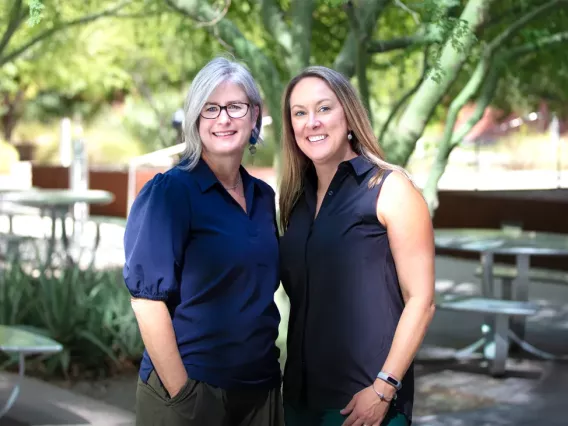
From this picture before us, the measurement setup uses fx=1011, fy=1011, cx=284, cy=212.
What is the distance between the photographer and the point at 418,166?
27.2m

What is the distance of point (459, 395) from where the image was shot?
22.5ft

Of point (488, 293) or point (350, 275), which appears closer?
point (350, 275)

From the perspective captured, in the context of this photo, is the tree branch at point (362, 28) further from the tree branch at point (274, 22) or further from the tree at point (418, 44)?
the tree branch at point (274, 22)

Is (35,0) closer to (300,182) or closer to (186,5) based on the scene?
(300,182)

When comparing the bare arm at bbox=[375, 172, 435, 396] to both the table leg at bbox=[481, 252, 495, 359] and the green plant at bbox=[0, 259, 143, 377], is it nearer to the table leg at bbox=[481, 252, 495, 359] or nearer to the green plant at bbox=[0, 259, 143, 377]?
the table leg at bbox=[481, 252, 495, 359]

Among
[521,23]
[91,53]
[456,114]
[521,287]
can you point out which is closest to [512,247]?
[521,287]

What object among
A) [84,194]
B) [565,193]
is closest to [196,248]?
[84,194]

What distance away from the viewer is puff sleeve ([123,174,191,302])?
275cm

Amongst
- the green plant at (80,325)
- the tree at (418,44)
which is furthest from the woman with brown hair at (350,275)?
the green plant at (80,325)

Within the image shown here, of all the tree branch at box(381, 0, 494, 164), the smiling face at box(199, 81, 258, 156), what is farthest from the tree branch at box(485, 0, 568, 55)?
the smiling face at box(199, 81, 258, 156)

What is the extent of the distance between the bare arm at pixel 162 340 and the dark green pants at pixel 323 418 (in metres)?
0.41

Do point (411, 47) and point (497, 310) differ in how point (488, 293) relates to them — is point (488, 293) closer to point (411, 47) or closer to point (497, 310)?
point (497, 310)

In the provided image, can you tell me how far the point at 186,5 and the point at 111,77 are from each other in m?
23.0

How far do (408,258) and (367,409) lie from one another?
442 mm
